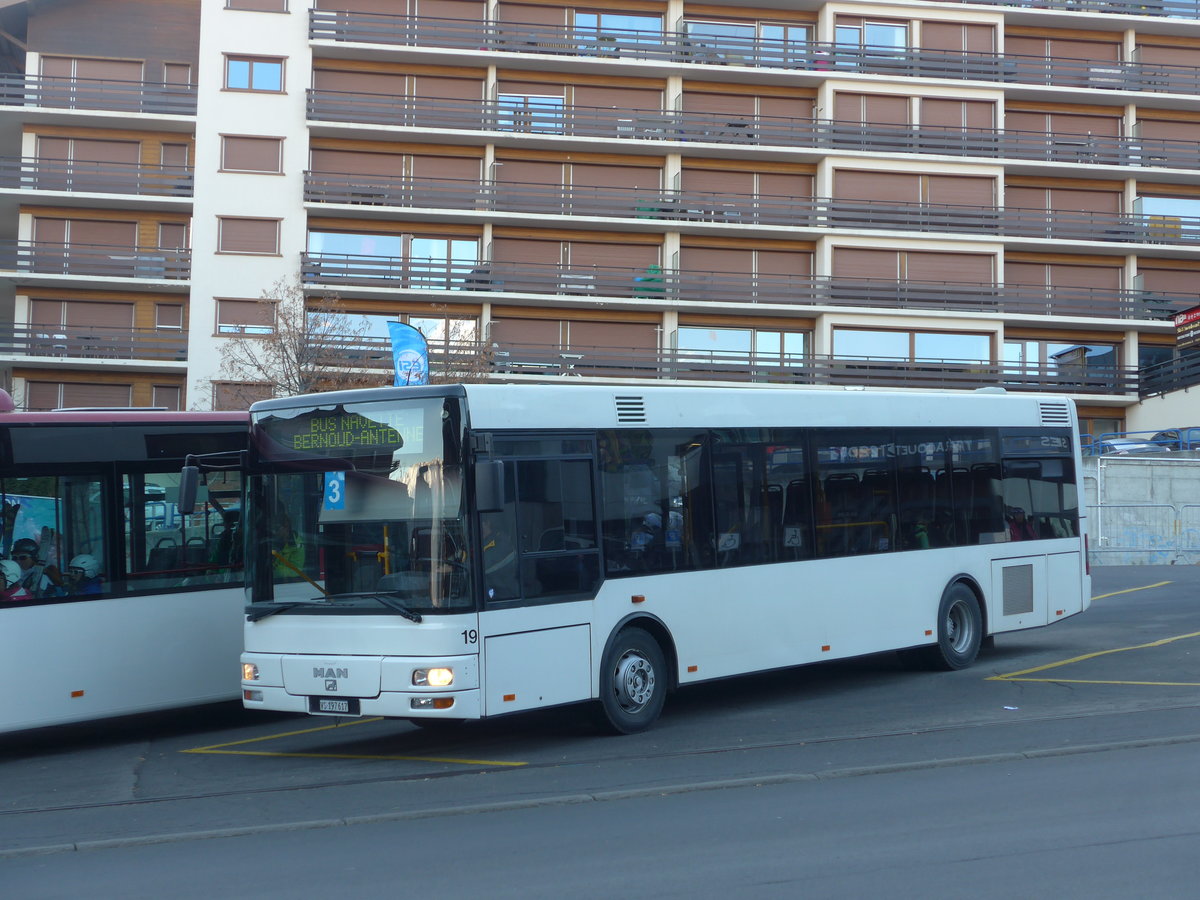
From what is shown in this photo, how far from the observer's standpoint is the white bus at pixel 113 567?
10.8 m

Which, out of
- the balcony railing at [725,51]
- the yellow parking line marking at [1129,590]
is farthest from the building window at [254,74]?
the yellow parking line marking at [1129,590]

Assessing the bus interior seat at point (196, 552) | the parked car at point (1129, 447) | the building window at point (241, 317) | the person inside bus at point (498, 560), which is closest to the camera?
the person inside bus at point (498, 560)

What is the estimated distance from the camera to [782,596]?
1234 cm

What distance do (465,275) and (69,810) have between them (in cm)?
3479

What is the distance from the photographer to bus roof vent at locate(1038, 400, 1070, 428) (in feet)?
51.7

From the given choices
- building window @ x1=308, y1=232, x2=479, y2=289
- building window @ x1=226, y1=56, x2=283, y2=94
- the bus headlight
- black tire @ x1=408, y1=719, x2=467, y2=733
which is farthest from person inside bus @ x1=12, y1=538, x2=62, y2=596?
building window @ x1=226, y1=56, x2=283, y2=94

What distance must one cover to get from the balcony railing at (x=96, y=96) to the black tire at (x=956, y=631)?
1396 inches

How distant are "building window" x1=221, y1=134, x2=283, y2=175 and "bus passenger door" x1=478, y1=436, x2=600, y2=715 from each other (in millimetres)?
33943

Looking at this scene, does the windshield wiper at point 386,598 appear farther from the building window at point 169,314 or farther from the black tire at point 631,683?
the building window at point 169,314

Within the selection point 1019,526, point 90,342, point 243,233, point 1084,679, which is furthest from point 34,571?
point 90,342

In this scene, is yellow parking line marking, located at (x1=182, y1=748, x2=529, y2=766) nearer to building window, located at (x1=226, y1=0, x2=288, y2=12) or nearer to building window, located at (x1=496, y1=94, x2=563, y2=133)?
building window, located at (x1=496, y1=94, x2=563, y2=133)

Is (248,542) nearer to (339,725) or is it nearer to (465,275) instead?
(339,725)

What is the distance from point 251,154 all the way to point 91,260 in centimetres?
627

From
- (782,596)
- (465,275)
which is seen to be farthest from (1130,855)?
(465,275)
